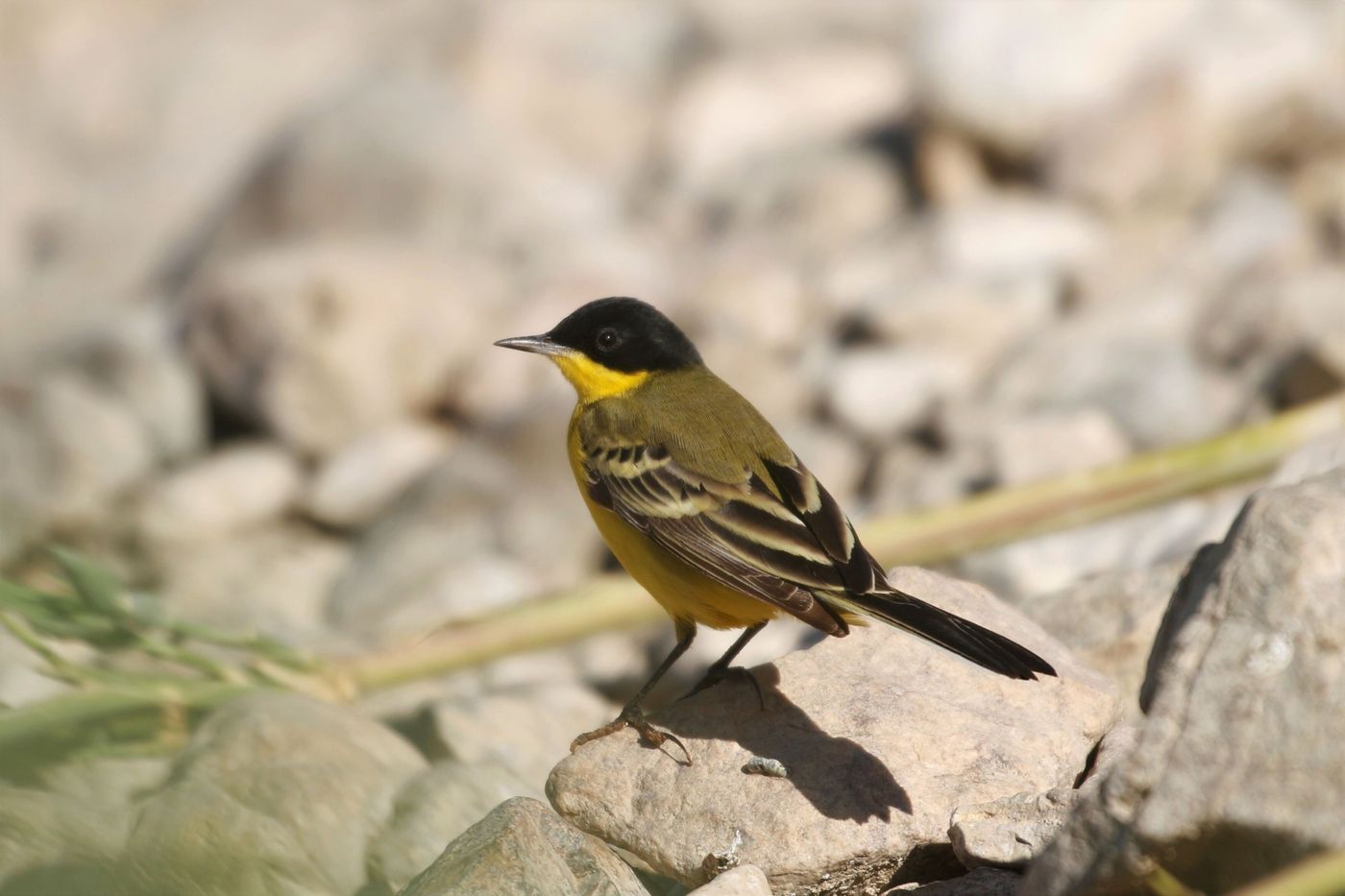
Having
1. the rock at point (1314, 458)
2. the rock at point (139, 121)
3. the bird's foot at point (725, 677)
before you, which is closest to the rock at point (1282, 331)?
the rock at point (1314, 458)

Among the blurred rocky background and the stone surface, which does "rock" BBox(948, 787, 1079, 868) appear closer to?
the blurred rocky background

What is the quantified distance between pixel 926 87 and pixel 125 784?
9.89 metres

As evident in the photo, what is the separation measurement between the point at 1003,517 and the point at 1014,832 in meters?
3.09

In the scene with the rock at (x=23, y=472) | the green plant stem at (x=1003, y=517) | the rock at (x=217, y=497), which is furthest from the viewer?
the rock at (x=217, y=497)

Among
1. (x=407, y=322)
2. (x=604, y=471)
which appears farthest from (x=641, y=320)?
(x=407, y=322)

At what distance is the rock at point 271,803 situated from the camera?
3.86 metres

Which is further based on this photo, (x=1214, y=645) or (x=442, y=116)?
(x=442, y=116)

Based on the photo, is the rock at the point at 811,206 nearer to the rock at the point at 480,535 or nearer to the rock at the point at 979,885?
the rock at the point at 480,535

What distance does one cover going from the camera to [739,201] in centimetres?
1455

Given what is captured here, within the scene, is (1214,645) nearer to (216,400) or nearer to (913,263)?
(913,263)

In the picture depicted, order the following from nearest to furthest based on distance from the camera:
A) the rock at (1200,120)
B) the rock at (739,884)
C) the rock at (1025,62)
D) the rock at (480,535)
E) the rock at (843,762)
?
the rock at (739,884) < the rock at (843,762) < the rock at (480,535) < the rock at (1200,120) < the rock at (1025,62)

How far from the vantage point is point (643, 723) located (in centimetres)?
506

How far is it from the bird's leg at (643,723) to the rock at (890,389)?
5179 mm

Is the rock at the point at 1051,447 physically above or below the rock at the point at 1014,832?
below
